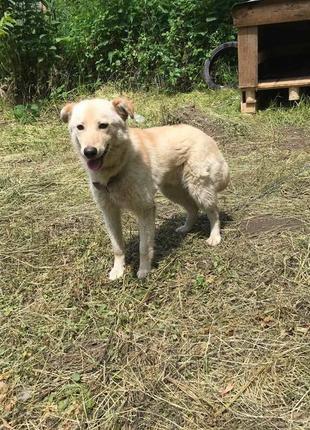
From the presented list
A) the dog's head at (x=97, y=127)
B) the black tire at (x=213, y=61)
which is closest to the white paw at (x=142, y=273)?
the dog's head at (x=97, y=127)

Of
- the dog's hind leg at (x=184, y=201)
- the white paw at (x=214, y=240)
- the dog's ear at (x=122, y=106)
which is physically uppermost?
the dog's ear at (x=122, y=106)

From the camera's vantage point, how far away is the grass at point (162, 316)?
242 cm

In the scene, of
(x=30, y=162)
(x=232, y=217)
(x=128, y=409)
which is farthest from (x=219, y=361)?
(x=30, y=162)

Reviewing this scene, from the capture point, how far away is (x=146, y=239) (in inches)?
136

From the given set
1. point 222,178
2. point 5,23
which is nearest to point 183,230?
point 222,178

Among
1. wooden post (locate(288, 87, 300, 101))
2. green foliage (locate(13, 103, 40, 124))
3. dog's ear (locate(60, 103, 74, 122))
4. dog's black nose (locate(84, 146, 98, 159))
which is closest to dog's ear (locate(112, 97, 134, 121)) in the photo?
dog's ear (locate(60, 103, 74, 122))

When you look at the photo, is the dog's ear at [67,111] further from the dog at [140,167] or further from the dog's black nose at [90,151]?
the dog's black nose at [90,151]

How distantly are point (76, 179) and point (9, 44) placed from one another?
3831mm

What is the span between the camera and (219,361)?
2652 millimetres

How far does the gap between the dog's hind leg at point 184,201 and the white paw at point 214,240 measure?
318mm

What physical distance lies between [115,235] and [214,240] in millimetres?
836

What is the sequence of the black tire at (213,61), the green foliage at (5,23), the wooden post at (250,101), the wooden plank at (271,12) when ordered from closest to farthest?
the wooden plank at (271,12), the wooden post at (250,101), the green foliage at (5,23), the black tire at (213,61)

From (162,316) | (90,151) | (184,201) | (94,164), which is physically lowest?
(162,316)

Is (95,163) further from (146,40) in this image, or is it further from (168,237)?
(146,40)
